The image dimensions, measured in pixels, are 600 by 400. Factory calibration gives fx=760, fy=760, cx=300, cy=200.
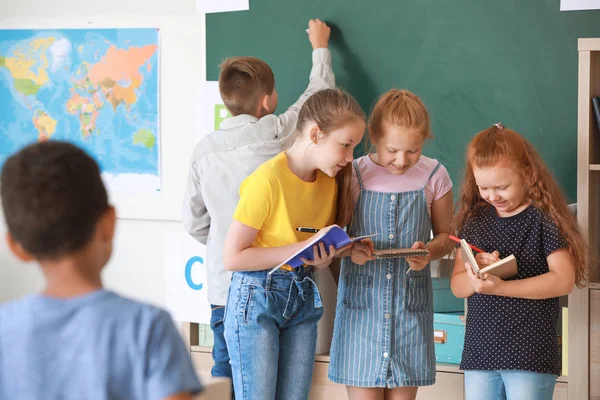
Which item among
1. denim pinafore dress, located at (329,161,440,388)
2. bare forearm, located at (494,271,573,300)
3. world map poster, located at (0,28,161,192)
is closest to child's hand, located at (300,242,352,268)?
denim pinafore dress, located at (329,161,440,388)

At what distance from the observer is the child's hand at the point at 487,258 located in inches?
76.3

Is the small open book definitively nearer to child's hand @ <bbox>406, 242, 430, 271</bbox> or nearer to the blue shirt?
child's hand @ <bbox>406, 242, 430, 271</bbox>

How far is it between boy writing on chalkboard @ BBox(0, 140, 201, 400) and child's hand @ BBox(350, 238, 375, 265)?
105 cm

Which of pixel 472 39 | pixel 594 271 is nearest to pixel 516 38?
pixel 472 39

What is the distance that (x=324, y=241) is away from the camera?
1.85m

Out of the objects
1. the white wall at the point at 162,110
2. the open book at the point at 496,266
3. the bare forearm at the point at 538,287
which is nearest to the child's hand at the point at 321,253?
the open book at the point at 496,266

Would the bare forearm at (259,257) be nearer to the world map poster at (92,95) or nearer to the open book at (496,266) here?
the open book at (496,266)

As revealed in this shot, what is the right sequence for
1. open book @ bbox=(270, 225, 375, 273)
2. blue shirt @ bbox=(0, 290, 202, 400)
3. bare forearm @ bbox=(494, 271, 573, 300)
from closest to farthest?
blue shirt @ bbox=(0, 290, 202, 400)
open book @ bbox=(270, 225, 375, 273)
bare forearm @ bbox=(494, 271, 573, 300)

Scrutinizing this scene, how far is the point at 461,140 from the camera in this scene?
2756 millimetres

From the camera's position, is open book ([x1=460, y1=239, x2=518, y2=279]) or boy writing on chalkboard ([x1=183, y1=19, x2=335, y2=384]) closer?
open book ([x1=460, y1=239, x2=518, y2=279])

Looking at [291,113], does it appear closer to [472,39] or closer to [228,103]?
[228,103]

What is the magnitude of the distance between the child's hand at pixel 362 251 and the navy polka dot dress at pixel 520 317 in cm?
33

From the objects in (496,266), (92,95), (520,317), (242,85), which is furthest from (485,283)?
(92,95)

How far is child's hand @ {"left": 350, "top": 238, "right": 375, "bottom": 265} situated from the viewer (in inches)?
76.7
